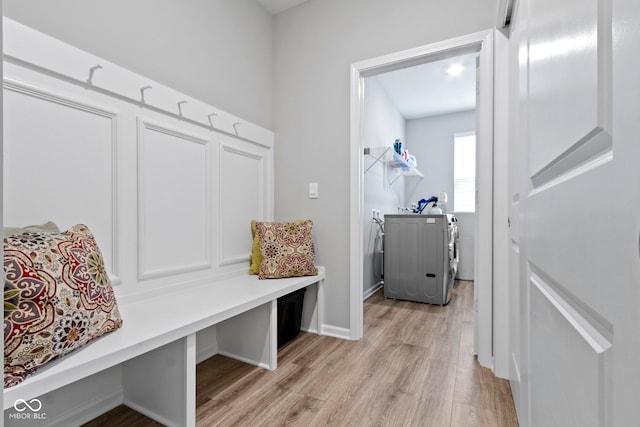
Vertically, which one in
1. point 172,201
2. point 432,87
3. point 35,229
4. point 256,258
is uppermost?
point 432,87

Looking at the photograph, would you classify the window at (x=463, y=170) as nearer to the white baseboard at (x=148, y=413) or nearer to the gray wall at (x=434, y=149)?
the gray wall at (x=434, y=149)

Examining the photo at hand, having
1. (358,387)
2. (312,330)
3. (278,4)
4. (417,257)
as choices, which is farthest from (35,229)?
(417,257)

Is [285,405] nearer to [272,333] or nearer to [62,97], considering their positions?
[272,333]

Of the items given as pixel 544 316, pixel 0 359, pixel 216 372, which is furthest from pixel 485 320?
pixel 0 359

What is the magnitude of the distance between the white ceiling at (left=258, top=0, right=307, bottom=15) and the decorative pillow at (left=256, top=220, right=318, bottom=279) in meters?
1.79

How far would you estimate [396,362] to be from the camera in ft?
6.28

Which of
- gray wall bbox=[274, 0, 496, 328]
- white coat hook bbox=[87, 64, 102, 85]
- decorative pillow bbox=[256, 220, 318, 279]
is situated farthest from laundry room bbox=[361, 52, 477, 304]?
white coat hook bbox=[87, 64, 102, 85]

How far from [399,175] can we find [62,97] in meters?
4.10

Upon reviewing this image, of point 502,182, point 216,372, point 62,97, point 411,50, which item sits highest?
point 411,50

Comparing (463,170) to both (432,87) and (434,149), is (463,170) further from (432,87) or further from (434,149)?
(432,87)

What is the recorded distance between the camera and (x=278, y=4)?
8.28 feet

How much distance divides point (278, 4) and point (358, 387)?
282 centimetres

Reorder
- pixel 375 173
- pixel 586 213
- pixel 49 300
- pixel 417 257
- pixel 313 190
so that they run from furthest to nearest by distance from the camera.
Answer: pixel 375 173
pixel 417 257
pixel 313 190
pixel 49 300
pixel 586 213

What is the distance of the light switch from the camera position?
2419 mm
